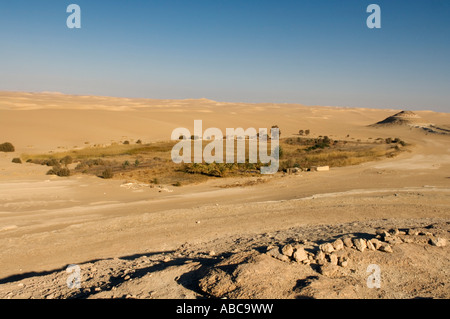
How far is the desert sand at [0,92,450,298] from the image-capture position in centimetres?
526

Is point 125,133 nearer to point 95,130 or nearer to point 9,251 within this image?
point 95,130

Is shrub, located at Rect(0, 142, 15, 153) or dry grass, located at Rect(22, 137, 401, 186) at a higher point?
shrub, located at Rect(0, 142, 15, 153)

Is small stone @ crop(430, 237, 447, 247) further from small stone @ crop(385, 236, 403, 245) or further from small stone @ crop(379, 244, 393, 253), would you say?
small stone @ crop(379, 244, 393, 253)

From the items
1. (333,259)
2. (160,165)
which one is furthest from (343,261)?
(160,165)

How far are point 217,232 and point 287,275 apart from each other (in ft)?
14.7

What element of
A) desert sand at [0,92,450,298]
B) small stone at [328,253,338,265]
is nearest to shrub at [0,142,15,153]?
desert sand at [0,92,450,298]

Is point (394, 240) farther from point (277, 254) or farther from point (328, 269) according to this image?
point (277, 254)

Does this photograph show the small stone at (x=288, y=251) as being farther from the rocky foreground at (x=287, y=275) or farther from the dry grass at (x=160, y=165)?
the dry grass at (x=160, y=165)

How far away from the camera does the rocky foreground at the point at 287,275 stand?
5.00 metres

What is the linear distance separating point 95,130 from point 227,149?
23.2 m

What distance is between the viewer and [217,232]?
959cm

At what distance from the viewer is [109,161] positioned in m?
27.6

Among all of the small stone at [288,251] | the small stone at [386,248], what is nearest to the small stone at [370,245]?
the small stone at [386,248]

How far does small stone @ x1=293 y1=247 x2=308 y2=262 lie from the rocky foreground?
0.05 ft
